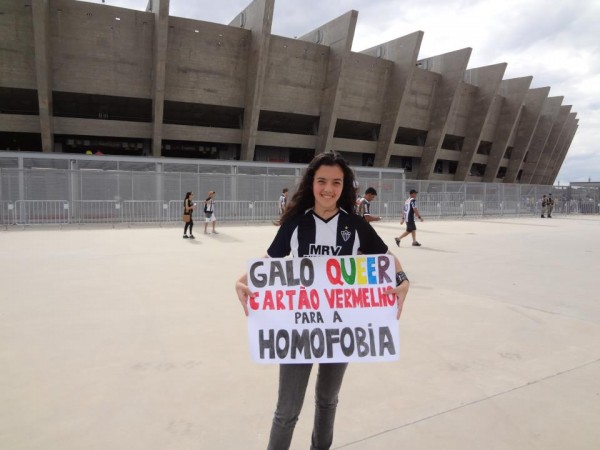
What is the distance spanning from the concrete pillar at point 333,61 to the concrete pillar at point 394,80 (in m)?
5.77

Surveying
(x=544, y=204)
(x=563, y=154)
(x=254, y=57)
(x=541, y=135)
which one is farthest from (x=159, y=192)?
(x=563, y=154)

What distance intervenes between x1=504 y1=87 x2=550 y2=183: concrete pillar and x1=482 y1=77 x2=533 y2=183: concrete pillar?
4.67 metres

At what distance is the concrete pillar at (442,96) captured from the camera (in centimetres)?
3903

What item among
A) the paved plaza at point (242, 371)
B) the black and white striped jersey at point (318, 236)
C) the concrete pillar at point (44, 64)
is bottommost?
the paved plaza at point (242, 371)

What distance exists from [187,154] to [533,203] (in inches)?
1159

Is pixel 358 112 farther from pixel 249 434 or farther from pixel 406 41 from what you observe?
pixel 249 434

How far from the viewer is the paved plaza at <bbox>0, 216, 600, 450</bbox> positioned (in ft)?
8.58

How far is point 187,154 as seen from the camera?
122ft

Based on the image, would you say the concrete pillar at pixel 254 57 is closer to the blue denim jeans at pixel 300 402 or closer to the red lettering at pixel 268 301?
the red lettering at pixel 268 301

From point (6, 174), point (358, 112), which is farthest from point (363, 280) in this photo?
point (358, 112)

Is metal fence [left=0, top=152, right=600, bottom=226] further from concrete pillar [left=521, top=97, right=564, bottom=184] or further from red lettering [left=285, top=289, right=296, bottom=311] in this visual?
concrete pillar [left=521, top=97, right=564, bottom=184]

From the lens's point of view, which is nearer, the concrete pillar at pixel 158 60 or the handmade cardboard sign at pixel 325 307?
the handmade cardboard sign at pixel 325 307

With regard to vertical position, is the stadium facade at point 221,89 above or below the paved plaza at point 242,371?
above

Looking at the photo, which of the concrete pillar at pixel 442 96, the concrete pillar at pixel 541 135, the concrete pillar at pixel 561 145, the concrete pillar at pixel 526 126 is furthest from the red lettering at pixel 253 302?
the concrete pillar at pixel 561 145
